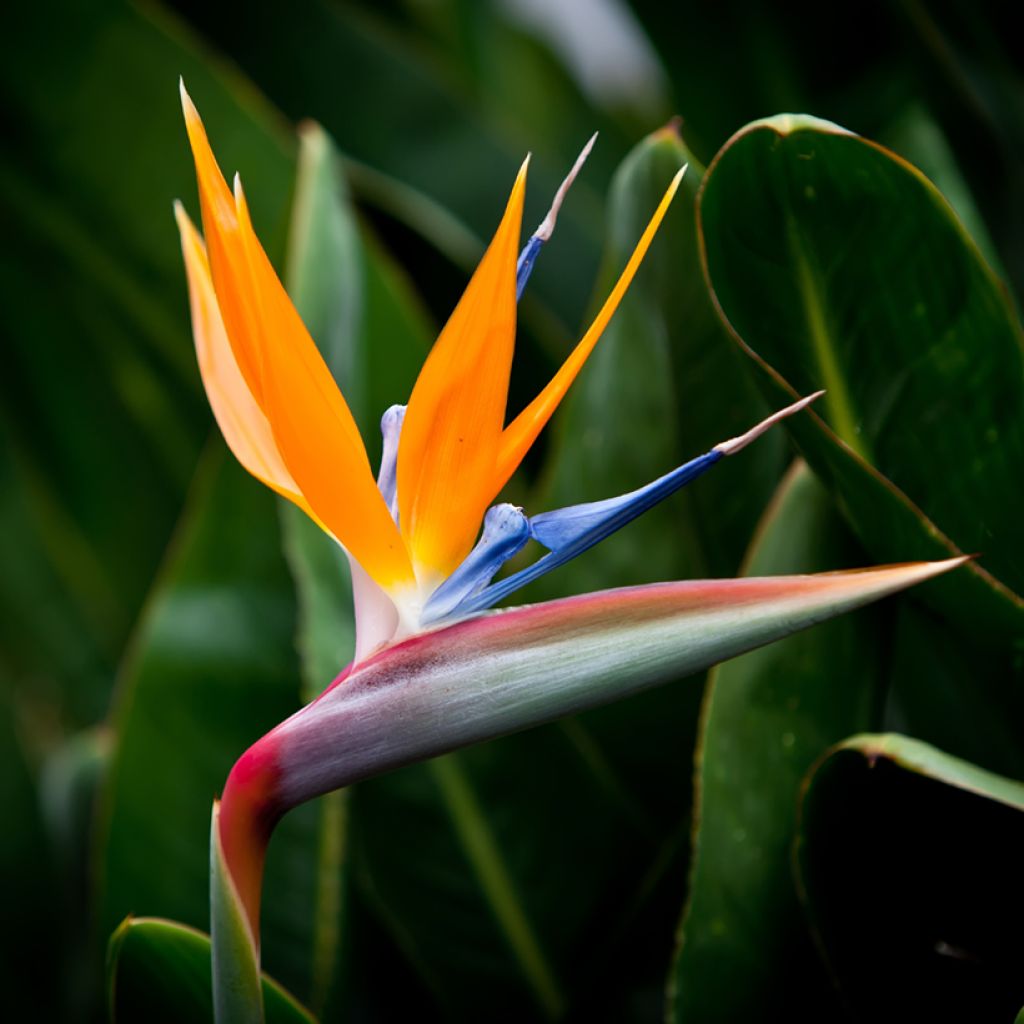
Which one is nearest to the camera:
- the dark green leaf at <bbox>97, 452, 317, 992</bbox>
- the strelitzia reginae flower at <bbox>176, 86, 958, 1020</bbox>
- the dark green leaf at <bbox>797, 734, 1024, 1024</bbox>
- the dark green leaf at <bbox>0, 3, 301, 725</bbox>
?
the strelitzia reginae flower at <bbox>176, 86, 958, 1020</bbox>

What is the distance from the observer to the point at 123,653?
932 millimetres

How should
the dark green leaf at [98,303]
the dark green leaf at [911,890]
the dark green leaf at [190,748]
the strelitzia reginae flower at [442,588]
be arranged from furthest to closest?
the dark green leaf at [98,303], the dark green leaf at [190,748], the dark green leaf at [911,890], the strelitzia reginae flower at [442,588]

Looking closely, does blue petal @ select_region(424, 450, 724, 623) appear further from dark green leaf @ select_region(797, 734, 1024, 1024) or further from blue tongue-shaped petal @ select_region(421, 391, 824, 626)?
dark green leaf @ select_region(797, 734, 1024, 1024)

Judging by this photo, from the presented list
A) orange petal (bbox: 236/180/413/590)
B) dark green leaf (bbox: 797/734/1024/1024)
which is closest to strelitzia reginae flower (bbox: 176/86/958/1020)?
orange petal (bbox: 236/180/413/590)

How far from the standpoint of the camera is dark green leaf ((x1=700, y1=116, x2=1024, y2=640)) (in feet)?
1.26

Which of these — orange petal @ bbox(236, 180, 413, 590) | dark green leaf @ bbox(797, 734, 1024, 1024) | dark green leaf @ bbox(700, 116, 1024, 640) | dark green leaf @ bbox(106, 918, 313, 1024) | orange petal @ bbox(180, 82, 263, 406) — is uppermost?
orange petal @ bbox(180, 82, 263, 406)

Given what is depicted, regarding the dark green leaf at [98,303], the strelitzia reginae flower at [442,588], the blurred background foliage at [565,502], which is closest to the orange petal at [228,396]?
the strelitzia reginae flower at [442,588]

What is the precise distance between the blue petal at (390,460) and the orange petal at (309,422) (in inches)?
1.7

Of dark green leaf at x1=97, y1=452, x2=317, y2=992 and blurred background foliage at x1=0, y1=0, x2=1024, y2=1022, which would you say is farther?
dark green leaf at x1=97, y1=452, x2=317, y2=992

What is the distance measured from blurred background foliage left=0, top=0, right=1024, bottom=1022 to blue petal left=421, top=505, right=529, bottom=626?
0.11 meters

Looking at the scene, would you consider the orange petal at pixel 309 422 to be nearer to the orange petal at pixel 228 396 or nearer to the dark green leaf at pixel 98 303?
the orange petal at pixel 228 396

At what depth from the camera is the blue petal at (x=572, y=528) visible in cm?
33

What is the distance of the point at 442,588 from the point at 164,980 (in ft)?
0.67

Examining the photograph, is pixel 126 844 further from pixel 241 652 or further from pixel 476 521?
pixel 476 521
